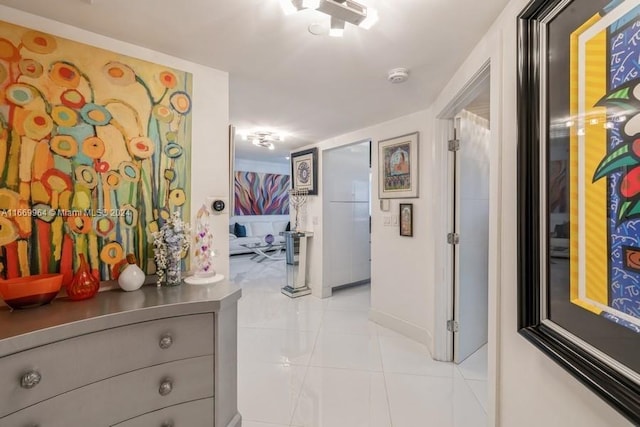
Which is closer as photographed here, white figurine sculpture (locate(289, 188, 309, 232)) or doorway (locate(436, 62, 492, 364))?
doorway (locate(436, 62, 492, 364))

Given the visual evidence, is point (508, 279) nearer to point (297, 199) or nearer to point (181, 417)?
point (181, 417)

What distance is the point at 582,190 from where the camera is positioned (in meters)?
0.77

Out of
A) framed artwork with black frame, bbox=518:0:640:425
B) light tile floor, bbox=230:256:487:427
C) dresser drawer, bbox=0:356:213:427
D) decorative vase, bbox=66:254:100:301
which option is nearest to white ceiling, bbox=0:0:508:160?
framed artwork with black frame, bbox=518:0:640:425

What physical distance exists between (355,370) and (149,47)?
2.65m

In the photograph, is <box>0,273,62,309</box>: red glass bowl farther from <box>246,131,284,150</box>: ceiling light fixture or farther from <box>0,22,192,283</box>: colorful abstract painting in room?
<box>246,131,284,150</box>: ceiling light fixture

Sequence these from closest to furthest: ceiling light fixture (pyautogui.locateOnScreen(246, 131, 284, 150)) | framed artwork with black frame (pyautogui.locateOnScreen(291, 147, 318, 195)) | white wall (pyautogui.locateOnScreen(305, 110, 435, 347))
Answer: white wall (pyautogui.locateOnScreen(305, 110, 435, 347))
ceiling light fixture (pyautogui.locateOnScreen(246, 131, 284, 150))
framed artwork with black frame (pyautogui.locateOnScreen(291, 147, 318, 195))

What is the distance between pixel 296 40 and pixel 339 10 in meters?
0.43

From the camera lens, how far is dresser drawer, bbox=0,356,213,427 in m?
0.99

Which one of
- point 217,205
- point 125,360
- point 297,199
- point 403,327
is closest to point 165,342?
point 125,360

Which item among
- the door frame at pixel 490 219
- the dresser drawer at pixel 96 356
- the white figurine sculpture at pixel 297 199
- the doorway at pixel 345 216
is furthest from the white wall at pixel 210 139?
the white figurine sculpture at pixel 297 199

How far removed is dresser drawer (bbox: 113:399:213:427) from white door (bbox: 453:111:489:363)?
197 centimetres

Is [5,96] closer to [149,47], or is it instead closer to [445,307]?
[149,47]

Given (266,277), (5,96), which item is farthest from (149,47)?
(266,277)

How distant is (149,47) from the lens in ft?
5.13
